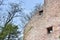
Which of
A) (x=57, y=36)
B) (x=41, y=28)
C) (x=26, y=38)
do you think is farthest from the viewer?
(x=26, y=38)

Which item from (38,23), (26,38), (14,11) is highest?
(14,11)

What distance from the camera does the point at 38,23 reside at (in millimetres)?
13141

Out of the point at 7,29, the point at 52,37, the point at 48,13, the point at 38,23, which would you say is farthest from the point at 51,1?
the point at 7,29

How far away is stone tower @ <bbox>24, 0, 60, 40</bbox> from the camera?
1192 centimetres

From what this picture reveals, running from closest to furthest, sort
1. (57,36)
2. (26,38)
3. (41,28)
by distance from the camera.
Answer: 1. (57,36)
2. (41,28)
3. (26,38)

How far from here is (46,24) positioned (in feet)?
41.1

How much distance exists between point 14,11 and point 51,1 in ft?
9.77

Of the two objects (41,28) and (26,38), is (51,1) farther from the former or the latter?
(26,38)

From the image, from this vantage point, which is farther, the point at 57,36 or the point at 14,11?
the point at 14,11

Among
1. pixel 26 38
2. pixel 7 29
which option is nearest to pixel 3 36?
pixel 7 29

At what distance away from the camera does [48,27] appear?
40.3 feet

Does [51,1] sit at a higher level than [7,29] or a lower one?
higher

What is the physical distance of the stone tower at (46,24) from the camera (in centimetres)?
1192

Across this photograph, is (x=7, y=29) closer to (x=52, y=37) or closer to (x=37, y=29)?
(x=37, y=29)
